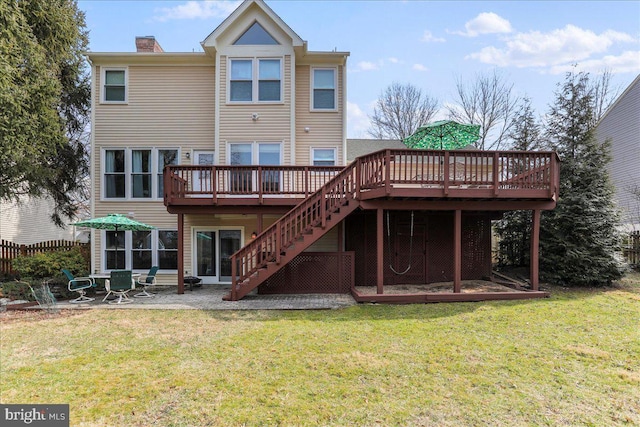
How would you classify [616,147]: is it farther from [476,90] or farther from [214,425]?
[214,425]

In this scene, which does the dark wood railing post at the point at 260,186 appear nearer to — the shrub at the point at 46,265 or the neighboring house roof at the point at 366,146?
the neighboring house roof at the point at 366,146

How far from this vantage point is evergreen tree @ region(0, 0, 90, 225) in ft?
29.1

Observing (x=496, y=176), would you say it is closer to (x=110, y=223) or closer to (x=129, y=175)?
(x=110, y=223)

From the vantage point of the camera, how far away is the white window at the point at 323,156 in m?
11.7

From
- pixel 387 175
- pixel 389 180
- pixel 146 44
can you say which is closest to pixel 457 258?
pixel 389 180

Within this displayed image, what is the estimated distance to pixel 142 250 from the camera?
1170 cm

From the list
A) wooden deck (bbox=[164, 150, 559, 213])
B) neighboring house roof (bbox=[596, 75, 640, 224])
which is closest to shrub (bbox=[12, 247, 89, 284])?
wooden deck (bbox=[164, 150, 559, 213])

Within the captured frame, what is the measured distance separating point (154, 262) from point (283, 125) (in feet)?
21.9

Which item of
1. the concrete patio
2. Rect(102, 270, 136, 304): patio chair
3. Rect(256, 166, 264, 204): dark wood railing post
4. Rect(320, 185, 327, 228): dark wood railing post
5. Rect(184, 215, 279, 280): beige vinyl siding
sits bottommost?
the concrete patio

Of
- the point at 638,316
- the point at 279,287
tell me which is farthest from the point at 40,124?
the point at 638,316

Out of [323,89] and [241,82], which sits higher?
[241,82]

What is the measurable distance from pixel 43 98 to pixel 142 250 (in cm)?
554

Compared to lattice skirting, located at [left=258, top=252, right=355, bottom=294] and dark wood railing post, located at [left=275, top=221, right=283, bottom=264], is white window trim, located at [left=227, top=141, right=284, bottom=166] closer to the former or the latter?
dark wood railing post, located at [left=275, top=221, right=283, bottom=264]

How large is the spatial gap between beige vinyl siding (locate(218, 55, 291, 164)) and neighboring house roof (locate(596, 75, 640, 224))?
645 inches
